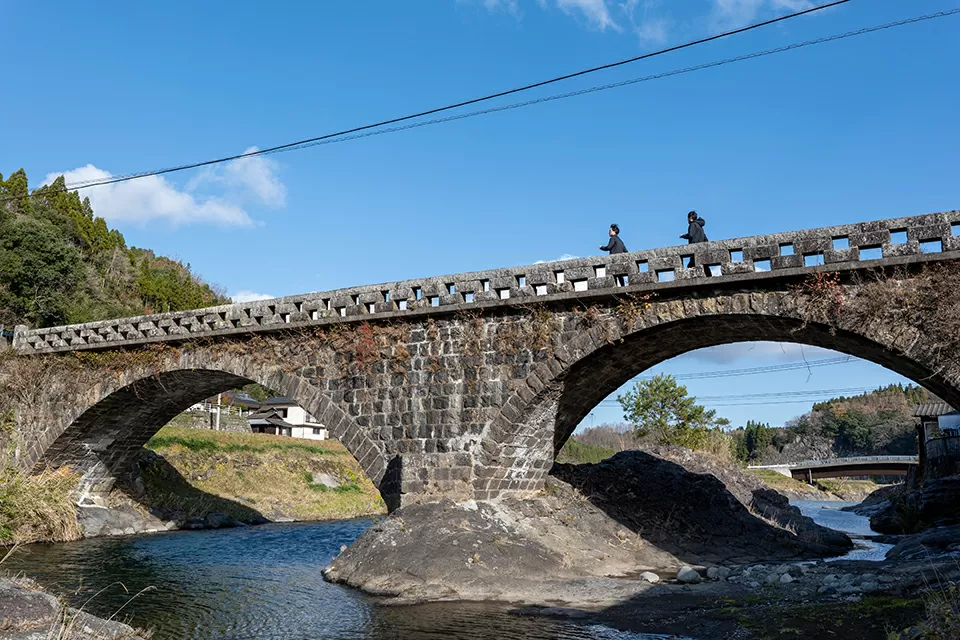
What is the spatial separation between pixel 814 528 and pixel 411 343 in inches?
563

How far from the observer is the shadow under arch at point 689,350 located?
13148mm

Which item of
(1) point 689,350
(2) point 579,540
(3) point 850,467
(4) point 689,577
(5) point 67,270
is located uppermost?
(5) point 67,270

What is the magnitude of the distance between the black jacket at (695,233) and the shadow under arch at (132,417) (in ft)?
30.1

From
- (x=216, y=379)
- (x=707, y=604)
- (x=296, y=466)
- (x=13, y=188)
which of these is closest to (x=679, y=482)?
(x=707, y=604)

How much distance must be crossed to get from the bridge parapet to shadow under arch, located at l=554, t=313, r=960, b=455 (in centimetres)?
102

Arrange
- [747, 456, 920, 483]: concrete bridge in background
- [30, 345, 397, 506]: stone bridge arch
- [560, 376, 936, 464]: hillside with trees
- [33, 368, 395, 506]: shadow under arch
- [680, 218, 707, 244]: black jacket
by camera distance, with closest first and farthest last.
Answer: [680, 218, 707, 244]: black jacket → [30, 345, 397, 506]: stone bridge arch → [33, 368, 395, 506]: shadow under arch → [747, 456, 920, 483]: concrete bridge in background → [560, 376, 936, 464]: hillside with trees

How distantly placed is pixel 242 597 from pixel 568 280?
9191mm

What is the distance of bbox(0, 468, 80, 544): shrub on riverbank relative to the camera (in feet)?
67.6

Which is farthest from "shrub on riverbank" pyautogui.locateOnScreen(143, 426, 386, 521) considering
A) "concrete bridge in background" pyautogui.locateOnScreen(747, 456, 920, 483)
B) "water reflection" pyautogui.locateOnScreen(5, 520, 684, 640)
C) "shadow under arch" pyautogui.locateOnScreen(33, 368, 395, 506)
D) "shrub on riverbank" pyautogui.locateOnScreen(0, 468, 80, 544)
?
"concrete bridge in background" pyautogui.locateOnScreen(747, 456, 920, 483)

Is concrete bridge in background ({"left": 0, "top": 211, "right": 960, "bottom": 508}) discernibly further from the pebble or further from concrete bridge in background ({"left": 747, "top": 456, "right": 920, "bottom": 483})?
concrete bridge in background ({"left": 747, "top": 456, "right": 920, "bottom": 483})

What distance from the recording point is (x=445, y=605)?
12375 millimetres

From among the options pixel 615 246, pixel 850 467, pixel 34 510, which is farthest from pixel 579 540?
pixel 850 467

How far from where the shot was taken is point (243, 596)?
550 inches

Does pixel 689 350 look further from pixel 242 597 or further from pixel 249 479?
pixel 249 479
